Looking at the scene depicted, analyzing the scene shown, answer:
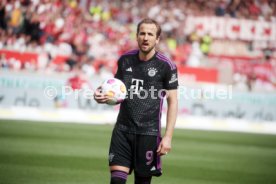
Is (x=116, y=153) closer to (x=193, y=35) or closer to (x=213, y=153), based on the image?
(x=213, y=153)

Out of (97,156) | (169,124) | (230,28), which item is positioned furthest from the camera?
(230,28)

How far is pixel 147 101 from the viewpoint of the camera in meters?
5.70

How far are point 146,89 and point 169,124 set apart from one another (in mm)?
412

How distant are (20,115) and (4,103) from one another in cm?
63

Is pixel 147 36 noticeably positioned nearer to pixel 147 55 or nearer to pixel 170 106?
pixel 147 55

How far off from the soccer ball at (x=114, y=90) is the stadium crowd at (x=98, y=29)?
42.8ft

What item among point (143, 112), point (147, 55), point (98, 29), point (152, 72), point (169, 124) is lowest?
point (169, 124)

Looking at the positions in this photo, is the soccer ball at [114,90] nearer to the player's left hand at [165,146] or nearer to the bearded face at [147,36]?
the bearded face at [147,36]

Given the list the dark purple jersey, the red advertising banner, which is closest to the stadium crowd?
the red advertising banner

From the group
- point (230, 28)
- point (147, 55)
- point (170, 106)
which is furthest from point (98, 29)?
point (170, 106)

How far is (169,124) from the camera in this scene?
18.5ft

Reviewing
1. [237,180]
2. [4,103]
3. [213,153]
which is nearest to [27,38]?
[4,103]

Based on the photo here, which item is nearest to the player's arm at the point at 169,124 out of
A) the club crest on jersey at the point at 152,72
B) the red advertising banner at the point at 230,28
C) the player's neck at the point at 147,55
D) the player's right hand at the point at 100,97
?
the club crest on jersey at the point at 152,72

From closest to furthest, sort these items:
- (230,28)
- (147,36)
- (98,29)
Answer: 1. (147,36)
2. (98,29)
3. (230,28)
